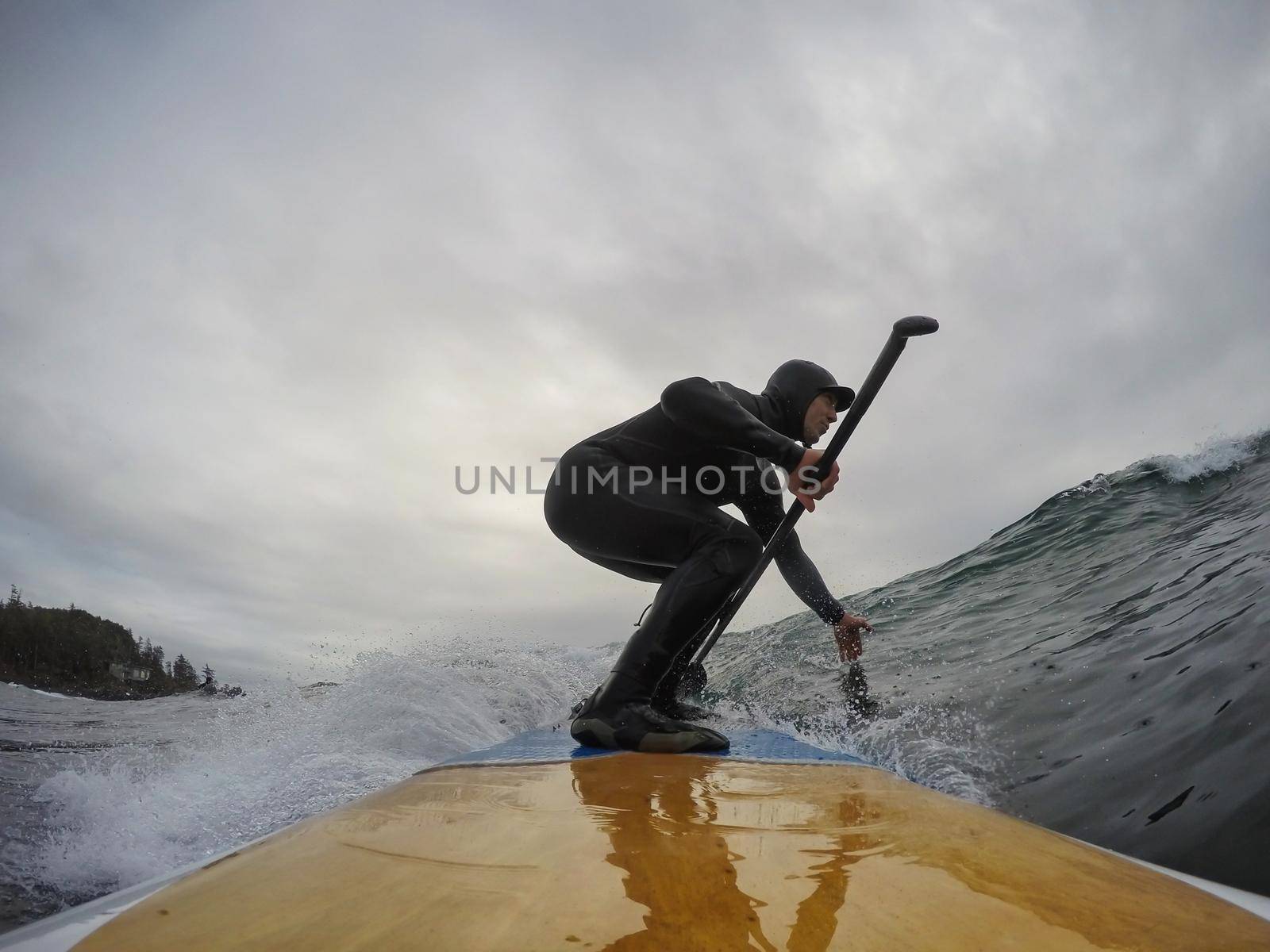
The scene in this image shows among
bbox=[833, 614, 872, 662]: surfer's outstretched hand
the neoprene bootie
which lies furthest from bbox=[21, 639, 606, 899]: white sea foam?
bbox=[833, 614, 872, 662]: surfer's outstretched hand

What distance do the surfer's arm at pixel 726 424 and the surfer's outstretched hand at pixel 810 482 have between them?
0.08 feet

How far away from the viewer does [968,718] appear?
2.73m

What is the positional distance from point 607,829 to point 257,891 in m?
0.51

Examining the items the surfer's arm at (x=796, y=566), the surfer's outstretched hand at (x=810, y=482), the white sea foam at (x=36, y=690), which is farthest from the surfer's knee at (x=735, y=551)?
the white sea foam at (x=36, y=690)

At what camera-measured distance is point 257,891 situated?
2.89 ft

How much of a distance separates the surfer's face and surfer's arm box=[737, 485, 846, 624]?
0.42 meters

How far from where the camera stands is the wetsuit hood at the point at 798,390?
9.25 feet

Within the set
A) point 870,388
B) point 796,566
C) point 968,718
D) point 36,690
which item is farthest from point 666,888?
point 36,690

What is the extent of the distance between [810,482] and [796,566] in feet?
2.88

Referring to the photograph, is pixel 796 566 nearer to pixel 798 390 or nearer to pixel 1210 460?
pixel 798 390

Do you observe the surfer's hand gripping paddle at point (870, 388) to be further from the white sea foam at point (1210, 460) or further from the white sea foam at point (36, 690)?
the white sea foam at point (36, 690)

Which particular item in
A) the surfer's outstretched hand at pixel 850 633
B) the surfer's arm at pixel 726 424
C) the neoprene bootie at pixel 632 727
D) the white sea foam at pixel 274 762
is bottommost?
the white sea foam at pixel 274 762

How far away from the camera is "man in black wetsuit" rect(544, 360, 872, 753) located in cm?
238

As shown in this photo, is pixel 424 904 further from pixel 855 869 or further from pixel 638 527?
pixel 638 527
